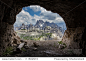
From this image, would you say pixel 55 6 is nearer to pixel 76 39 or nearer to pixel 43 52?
pixel 76 39

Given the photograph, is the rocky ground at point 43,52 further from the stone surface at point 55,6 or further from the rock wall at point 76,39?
the stone surface at point 55,6

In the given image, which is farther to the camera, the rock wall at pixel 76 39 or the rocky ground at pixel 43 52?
the rock wall at pixel 76 39

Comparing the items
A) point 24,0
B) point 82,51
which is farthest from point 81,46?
point 24,0

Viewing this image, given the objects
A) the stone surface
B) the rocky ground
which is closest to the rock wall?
the stone surface

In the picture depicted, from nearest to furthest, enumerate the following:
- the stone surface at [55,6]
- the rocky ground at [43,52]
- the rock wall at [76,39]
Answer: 1. the stone surface at [55,6]
2. the rocky ground at [43,52]
3. the rock wall at [76,39]

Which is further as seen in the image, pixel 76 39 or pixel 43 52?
pixel 76 39

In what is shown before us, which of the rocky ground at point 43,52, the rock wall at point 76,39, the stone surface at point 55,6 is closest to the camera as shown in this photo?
the stone surface at point 55,6

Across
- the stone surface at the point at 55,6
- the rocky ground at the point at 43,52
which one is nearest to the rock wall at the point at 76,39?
the stone surface at the point at 55,6

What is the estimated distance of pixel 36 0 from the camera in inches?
279

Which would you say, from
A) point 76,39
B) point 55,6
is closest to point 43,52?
point 76,39

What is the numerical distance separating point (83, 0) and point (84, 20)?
2.82 m

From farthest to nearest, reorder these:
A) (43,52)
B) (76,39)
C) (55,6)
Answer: (55,6)
(76,39)
(43,52)

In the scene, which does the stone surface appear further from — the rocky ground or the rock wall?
the rocky ground

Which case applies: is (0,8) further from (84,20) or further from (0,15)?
(84,20)
